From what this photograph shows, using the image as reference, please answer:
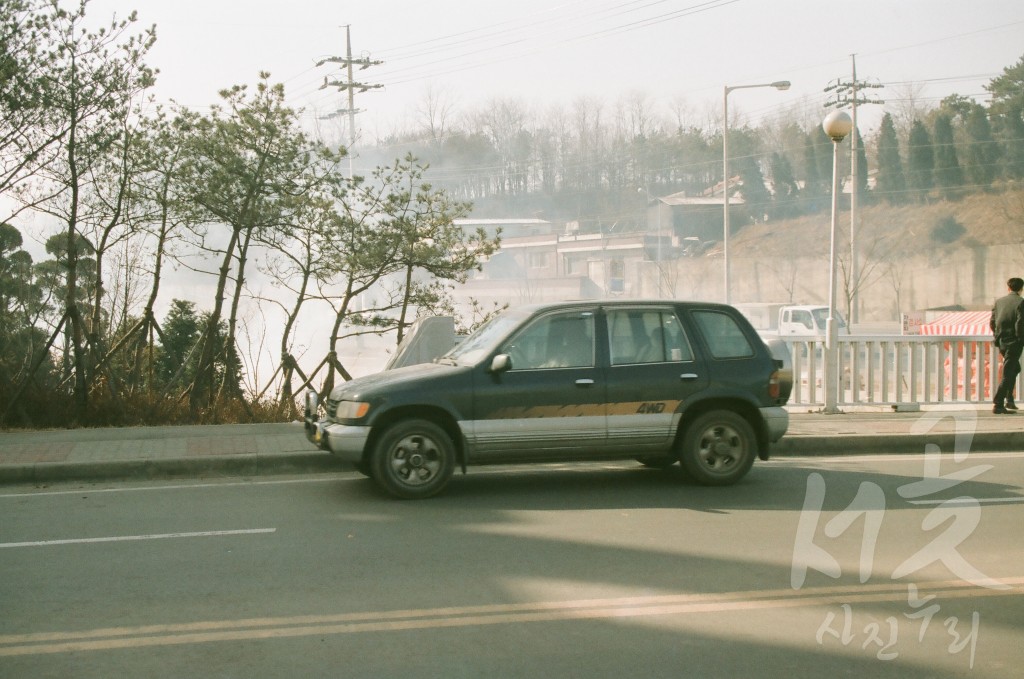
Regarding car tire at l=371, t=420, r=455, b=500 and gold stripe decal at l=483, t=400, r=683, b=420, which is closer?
car tire at l=371, t=420, r=455, b=500

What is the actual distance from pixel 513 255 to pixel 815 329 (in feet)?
78.3

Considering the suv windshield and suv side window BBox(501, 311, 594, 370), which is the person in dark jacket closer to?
suv side window BBox(501, 311, 594, 370)

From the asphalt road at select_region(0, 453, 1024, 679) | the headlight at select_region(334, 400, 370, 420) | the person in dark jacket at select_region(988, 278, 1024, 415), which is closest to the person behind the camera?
the asphalt road at select_region(0, 453, 1024, 679)

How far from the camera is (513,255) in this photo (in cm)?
5706

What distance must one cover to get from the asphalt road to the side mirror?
1161mm

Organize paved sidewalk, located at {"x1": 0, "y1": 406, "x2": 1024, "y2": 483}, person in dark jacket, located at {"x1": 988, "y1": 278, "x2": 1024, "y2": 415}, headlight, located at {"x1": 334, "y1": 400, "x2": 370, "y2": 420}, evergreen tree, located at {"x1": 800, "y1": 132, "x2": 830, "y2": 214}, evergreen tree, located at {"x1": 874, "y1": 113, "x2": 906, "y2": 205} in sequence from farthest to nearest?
1. evergreen tree, located at {"x1": 800, "y1": 132, "x2": 830, "y2": 214}
2. evergreen tree, located at {"x1": 874, "y1": 113, "x2": 906, "y2": 205}
3. person in dark jacket, located at {"x1": 988, "y1": 278, "x2": 1024, "y2": 415}
4. paved sidewalk, located at {"x1": 0, "y1": 406, "x2": 1024, "y2": 483}
5. headlight, located at {"x1": 334, "y1": 400, "x2": 370, "y2": 420}

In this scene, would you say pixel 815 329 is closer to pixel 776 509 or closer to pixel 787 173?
pixel 776 509

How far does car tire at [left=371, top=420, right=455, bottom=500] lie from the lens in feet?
28.3

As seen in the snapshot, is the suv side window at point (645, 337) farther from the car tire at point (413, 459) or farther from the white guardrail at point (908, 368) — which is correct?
the white guardrail at point (908, 368)

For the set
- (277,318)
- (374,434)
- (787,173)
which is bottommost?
(374,434)

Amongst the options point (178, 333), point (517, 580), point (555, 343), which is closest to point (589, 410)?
point (555, 343)

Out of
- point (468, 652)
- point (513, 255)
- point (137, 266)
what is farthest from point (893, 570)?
point (513, 255)

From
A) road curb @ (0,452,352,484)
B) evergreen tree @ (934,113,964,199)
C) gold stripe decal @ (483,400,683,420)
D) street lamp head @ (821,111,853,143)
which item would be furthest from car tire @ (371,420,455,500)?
evergreen tree @ (934,113,964,199)

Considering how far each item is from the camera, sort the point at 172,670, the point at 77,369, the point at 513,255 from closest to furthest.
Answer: the point at 172,670 < the point at 77,369 < the point at 513,255
